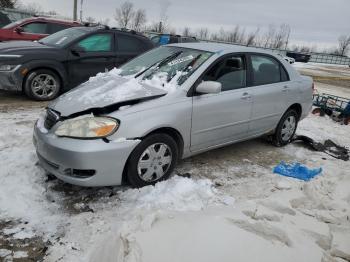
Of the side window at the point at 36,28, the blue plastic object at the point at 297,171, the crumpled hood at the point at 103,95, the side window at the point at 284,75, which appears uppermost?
the side window at the point at 36,28

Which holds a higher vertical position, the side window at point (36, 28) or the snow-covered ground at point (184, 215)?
the side window at point (36, 28)

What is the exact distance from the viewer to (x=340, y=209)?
148 inches

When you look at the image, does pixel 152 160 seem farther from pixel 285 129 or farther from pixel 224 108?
pixel 285 129

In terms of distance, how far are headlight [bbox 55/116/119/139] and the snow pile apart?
0.73 metres

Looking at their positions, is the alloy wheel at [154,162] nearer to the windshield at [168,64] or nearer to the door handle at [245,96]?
the windshield at [168,64]

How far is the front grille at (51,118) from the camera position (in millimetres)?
3841

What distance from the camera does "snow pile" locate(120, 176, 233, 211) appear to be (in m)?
3.66

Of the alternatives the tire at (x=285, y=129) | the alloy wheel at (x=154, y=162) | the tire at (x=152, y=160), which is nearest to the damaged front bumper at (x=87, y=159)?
the tire at (x=152, y=160)

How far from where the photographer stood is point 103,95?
3971 mm

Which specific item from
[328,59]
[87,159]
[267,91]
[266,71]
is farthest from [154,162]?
[328,59]

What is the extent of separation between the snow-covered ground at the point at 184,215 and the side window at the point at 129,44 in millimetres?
4136

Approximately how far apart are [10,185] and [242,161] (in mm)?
3036

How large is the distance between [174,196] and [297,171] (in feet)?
6.51

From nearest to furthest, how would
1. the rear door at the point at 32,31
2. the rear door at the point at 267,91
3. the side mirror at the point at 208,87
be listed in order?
the side mirror at the point at 208,87
the rear door at the point at 267,91
the rear door at the point at 32,31
